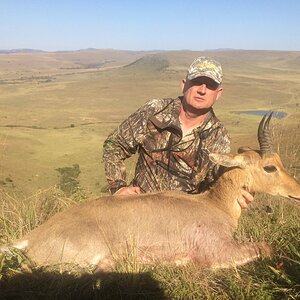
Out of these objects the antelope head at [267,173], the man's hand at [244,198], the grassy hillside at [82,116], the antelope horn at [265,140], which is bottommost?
the grassy hillside at [82,116]

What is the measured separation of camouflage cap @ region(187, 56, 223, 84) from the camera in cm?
664

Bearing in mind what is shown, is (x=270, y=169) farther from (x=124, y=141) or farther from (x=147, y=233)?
(x=124, y=141)

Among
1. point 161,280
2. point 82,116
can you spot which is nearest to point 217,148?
point 161,280

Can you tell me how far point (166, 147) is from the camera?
22.9 ft

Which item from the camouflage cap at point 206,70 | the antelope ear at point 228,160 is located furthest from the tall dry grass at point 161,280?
the camouflage cap at point 206,70

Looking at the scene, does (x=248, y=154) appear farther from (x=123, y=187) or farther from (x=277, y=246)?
(x=123, y=187)

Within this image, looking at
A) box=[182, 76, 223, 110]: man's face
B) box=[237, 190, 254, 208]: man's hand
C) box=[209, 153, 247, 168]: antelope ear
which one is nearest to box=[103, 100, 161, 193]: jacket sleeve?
box=[182, 76, 223, 110]: man's face

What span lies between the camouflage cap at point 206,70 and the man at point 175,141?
0.02 meters

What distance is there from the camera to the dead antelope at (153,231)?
16.3 ft

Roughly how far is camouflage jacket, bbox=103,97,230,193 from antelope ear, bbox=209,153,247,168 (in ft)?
3.52

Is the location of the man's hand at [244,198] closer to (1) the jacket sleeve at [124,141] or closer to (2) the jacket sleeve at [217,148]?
(2) the jacket sleeve at [217,148]

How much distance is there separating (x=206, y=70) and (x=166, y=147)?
143 cm

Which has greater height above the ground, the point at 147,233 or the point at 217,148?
the point at 217,148

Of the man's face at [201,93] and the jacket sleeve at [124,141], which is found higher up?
the man's face at [201,93]
